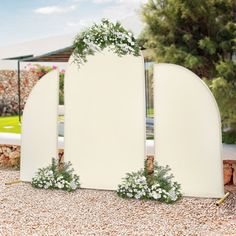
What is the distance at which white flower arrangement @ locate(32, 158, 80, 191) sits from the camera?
272 inches

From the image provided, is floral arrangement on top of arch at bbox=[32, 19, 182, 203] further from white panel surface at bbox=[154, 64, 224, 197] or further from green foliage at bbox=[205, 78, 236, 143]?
green foliage at bbox=[205, 78, 236, 143]

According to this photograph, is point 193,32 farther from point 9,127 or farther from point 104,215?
point 9,127

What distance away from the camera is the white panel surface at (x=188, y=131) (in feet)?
20.3

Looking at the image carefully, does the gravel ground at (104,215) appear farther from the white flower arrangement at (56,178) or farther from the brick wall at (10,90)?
the brick wall at (10,90)

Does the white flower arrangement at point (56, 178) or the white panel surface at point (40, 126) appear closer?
the white flower arrangement at point (56, 178)

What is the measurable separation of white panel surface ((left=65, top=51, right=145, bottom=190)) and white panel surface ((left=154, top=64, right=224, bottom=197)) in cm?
28

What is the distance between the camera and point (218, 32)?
8516 millimetres

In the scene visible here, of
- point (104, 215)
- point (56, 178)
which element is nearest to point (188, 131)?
point (104, 215)

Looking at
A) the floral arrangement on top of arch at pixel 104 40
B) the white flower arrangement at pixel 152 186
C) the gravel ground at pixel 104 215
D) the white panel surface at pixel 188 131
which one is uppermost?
the floral arrangement on top of arch at pixel 104 40

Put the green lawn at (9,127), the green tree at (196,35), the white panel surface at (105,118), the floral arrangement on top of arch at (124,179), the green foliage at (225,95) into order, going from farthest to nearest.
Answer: the green lawn at (9,127) < the green tree at (196,35) < the green foliage at (225,95) < the white panel surface at (105,118) < the floral arrangement on top of arch at (124,179)

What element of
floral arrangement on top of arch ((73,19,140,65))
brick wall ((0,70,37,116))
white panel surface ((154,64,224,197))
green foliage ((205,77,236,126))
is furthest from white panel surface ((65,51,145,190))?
brick wall ((0,70,37,116))

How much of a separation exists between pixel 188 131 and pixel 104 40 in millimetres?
1736

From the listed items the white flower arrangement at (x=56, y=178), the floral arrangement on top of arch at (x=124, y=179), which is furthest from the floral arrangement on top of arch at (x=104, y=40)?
the white flower arrangement at (x=56, y=178)

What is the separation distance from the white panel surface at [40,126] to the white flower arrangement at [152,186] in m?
1.35
